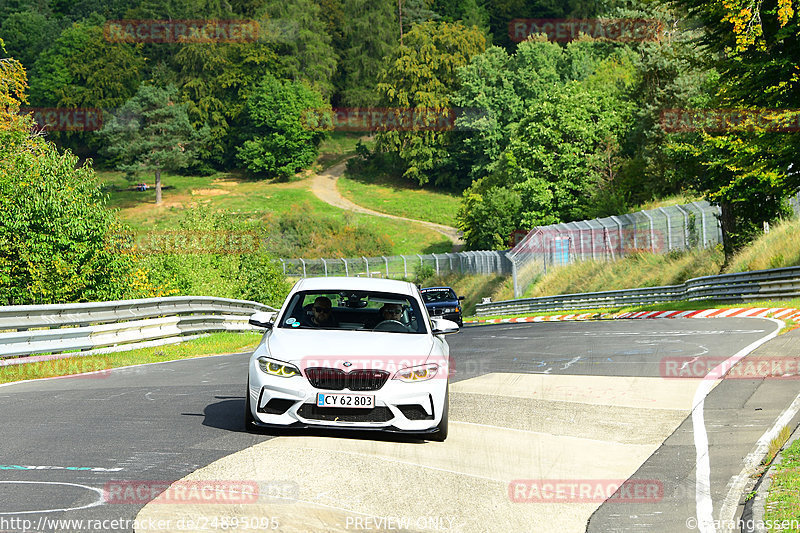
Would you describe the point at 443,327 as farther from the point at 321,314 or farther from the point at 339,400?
the point at 339,400

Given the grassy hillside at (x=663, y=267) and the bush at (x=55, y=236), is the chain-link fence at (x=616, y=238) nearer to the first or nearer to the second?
the grassy hillside at (x=663, y=267)

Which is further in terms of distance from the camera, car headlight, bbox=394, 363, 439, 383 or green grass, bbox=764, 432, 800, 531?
car headlight, bbox=394, 363, 439, 383

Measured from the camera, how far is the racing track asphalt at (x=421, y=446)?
604 cm

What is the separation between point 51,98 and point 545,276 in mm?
97367

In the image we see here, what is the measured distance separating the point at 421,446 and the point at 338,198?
100 m

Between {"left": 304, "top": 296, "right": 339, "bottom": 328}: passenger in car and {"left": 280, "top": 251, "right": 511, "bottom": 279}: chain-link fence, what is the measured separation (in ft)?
162

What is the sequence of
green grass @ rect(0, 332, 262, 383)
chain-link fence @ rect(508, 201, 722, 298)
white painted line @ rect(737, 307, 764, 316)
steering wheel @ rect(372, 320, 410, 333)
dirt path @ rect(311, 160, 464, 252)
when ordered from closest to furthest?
1. steering wheel @ rect(372, 320, 410, 333)
2. green grass @ rect(0, 332, 262, 383)
3. white painted line @ rect(737, 307, 764, 316)
4. chain-link fence @ rect(508, 201, 722, 298)
5. dirt path @ rect(311, 160, 464, 252)

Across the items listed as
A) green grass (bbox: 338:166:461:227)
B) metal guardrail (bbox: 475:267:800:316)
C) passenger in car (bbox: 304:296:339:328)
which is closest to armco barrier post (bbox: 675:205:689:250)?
metal guardrail (bbox: 475:267:800:316)

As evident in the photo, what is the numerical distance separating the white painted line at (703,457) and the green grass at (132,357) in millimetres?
8833

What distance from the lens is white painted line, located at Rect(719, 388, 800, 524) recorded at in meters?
6.25

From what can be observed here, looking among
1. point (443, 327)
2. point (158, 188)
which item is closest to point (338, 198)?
point (158, 188)

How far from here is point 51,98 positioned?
127 m

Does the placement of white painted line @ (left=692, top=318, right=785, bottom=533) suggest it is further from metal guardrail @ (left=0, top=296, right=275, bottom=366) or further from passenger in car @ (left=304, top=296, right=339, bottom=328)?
metal guardrail @ (left=0, top=296, right=275, bottom=366)

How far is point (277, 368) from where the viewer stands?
8.34 metres
